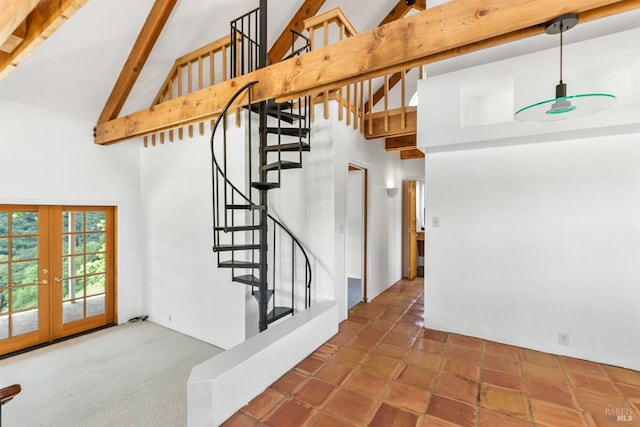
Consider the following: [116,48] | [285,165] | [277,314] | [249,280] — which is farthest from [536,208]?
[116,48]

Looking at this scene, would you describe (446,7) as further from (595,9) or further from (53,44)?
(53,44)

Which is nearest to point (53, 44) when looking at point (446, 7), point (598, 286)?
point (446, 7)

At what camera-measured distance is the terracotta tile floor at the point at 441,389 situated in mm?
2090

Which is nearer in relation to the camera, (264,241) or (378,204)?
(264,241)

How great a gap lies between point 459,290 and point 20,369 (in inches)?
210

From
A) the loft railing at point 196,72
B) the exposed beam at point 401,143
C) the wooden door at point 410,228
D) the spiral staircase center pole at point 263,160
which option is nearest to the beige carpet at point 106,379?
the spiral staircase center pole at point 263,160

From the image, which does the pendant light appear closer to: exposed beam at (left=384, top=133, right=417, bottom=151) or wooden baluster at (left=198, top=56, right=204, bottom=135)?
exposed beam at (left=384, top=133, right=417, bottom=151)

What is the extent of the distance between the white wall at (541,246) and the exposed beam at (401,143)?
6.00ft

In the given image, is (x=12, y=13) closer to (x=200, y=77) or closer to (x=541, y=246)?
(x=200, y=77)

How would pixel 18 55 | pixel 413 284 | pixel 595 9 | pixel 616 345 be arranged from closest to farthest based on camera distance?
pixel 595 9, pixel 18 55, pixel 616 345, pixel 413 284

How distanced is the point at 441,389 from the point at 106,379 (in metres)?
3.51

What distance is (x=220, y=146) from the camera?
4062 mm

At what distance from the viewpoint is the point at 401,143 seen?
17.8 feet

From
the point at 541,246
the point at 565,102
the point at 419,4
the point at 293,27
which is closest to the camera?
the point at 565,102
